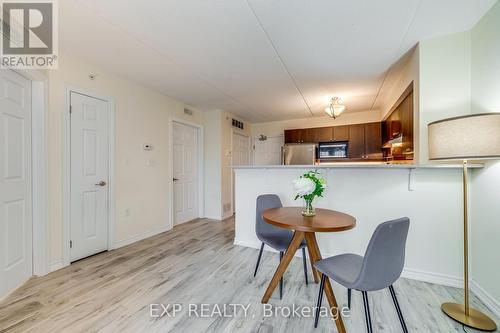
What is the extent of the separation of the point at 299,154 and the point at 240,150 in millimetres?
1545

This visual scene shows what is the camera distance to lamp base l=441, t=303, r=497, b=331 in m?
1.46

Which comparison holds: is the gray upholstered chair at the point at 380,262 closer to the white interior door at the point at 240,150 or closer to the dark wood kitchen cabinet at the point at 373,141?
the dark wood kitchen cabinet at the point at 373,141

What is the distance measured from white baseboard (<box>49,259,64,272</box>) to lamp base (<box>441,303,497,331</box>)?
369 centimetres

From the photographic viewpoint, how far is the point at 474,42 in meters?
1.90

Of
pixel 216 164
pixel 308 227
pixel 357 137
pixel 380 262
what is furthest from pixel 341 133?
pixel 380 262

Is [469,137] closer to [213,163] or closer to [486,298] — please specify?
[486,298]

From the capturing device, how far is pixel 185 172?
4.32 m

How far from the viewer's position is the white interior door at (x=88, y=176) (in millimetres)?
2463

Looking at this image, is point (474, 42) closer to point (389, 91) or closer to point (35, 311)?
point (389, 91)

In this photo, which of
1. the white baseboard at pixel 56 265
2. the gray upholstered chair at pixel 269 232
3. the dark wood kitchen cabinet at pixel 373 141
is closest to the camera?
the gray upholstered chair at pixel 269 232

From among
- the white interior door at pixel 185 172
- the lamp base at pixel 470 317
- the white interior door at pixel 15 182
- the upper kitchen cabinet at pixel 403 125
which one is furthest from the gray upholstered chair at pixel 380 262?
the white interior door at pixel 185 172

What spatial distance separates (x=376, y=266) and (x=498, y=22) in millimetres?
2098

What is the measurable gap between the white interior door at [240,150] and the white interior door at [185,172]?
95 cm

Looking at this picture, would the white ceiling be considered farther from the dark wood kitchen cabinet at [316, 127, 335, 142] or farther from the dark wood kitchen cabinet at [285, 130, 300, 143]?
the dark wood kitchen cabinet at [285, 130, 300, 143]
